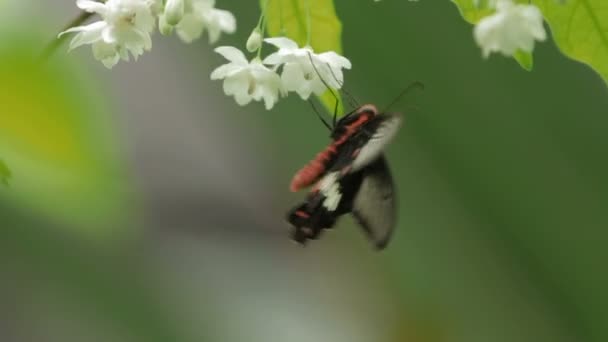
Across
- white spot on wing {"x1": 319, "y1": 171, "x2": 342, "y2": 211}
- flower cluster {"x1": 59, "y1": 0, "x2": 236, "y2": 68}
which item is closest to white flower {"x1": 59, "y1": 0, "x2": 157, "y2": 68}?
flower cluster {"x1": 59, "y1": 0, "x2": 236, "y2": 68}

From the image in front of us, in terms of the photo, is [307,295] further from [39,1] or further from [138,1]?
[138,1]

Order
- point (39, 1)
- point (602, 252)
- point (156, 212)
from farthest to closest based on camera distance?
point (156, 212)
point (39, 1)
point (602, 252)

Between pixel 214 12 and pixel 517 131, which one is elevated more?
pixel 214 12

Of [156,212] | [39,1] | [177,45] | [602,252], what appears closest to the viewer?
[602,252]

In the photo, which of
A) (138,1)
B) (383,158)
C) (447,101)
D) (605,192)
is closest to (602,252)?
(605,192)

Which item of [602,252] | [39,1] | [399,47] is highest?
[39,1]

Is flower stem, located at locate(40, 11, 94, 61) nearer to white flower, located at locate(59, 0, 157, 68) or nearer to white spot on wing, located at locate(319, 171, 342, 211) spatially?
white flower, located at locate(59, 0, 157, 68)

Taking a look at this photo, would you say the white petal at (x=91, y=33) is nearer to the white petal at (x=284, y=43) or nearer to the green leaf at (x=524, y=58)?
the white petal at (x=284, y=43)

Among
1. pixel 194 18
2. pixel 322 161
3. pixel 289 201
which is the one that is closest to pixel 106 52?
pixel 194 18
